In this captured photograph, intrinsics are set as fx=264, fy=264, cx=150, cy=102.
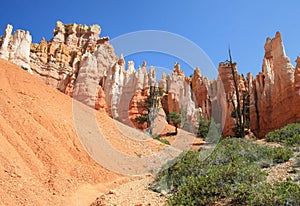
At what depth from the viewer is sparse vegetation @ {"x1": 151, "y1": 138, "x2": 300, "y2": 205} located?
4719 mm

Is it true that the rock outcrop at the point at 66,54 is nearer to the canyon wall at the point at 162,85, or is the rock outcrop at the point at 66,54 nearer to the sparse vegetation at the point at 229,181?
the canyon wall at the point at 162,85

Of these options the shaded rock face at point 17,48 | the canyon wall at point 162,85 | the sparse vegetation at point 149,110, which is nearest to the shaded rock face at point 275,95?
the canyon wall at point 162,85

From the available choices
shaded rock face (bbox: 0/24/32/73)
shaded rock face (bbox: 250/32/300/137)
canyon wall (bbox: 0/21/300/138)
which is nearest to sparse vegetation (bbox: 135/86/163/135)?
canyon wall (bbox: 0/21/300/138)

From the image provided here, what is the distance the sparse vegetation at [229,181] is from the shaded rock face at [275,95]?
649 inches

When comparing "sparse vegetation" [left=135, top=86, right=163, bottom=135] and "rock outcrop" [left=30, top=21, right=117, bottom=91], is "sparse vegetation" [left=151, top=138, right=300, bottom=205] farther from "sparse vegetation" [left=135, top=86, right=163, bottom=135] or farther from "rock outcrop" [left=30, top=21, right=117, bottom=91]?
"rock outcrop" [left=30, top=21, right=117, bottom=91]

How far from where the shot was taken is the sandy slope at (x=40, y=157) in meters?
7.04

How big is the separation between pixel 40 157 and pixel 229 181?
6229mm

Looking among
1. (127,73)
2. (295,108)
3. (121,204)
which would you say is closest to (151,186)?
(121,204)

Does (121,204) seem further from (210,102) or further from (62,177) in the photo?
(210,102)

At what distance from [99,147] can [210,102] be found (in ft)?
109

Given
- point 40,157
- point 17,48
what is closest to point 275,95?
point 40,157

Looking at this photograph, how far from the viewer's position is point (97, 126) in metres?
14.8

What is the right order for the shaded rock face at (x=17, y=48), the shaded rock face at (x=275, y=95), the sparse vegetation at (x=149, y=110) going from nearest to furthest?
the shaded rock face at (x=275, y=95) < the sparse vegetation at (x=149, y=110) < the shaded rock face at (x=17, y=48)

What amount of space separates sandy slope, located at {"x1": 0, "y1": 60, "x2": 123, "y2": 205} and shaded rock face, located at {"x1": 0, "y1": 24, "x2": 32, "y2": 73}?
25.3m
